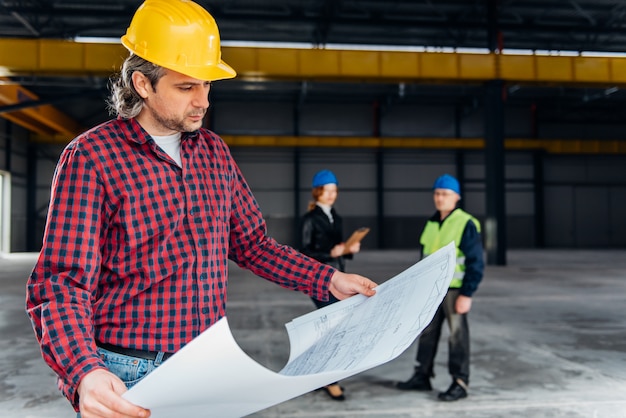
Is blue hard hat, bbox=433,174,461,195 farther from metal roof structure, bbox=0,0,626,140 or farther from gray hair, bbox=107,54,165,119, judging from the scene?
metal roof structure, bbox=0,0,626,140

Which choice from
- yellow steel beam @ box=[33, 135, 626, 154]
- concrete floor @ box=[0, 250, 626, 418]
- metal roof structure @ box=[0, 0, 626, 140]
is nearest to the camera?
concrete floor @ box=[0, 250, 626, 418]

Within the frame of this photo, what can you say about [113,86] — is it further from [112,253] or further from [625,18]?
[625,18]

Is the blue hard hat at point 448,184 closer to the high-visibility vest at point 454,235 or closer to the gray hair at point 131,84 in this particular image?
the high-visibility vest at point 454,235

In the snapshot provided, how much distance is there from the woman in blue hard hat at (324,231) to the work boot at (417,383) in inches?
30.1

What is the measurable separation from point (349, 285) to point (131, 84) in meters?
0.71

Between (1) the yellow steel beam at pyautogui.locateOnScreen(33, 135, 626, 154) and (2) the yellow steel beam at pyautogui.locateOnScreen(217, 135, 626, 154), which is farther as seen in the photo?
(2) the yellow steel beam at pyautogui.locateOnScreen(217, 135, 626, 154)

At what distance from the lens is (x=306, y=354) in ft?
3.75

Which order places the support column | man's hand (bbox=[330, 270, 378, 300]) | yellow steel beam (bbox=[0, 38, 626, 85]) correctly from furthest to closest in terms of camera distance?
the support column < yellow steel beam (bbox=[0, 38, 626, 85]) < man's hand (bbox=[330, 270, 378, 300])

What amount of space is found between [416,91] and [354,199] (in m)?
4.56

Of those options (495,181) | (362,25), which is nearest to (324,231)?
(495,181)

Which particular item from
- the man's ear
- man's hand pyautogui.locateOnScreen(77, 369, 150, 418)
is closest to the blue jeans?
man's hand pyautogui.locateOnScreen(77, 369, 150, 418)

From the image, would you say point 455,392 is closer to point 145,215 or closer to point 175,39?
point 145,215

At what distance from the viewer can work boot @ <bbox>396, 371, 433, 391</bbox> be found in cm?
353

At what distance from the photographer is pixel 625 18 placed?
14.1 m
